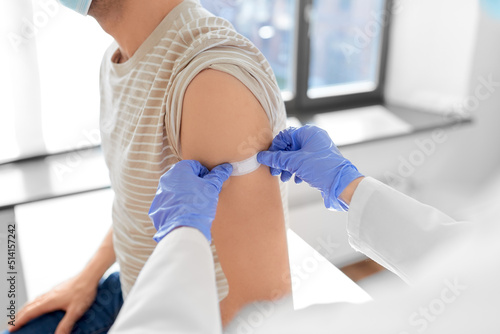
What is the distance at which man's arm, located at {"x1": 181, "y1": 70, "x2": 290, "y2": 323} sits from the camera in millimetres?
792

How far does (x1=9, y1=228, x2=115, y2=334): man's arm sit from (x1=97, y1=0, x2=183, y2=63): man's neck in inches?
23.7

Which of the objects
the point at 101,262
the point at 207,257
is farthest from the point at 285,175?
the point at 101,262

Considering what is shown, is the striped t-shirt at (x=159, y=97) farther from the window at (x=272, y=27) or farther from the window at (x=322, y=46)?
the window at (x=322, y=46)

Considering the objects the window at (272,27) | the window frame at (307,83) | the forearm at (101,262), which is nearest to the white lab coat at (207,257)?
the forearm at (101,262)

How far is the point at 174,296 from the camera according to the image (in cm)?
51

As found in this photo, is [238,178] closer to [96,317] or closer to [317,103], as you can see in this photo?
[96,317]

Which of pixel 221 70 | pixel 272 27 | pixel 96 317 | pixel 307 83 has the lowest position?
pixel 96 317

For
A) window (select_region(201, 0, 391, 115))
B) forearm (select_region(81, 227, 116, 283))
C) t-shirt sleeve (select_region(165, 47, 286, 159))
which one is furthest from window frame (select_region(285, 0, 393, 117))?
t-shirt sleeve (select_region(165, 47, 286, 159))

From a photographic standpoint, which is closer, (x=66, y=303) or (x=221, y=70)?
(x=221, y=70)

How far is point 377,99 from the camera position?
269 centimetres

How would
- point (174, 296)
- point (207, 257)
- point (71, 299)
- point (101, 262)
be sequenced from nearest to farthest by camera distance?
point (174, 296) < point (207, 257) < point (71, 299) < point (101, 262)

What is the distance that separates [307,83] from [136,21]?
160 cm

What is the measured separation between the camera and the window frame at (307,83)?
7.49 ft

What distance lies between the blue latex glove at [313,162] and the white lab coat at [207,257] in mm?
64
